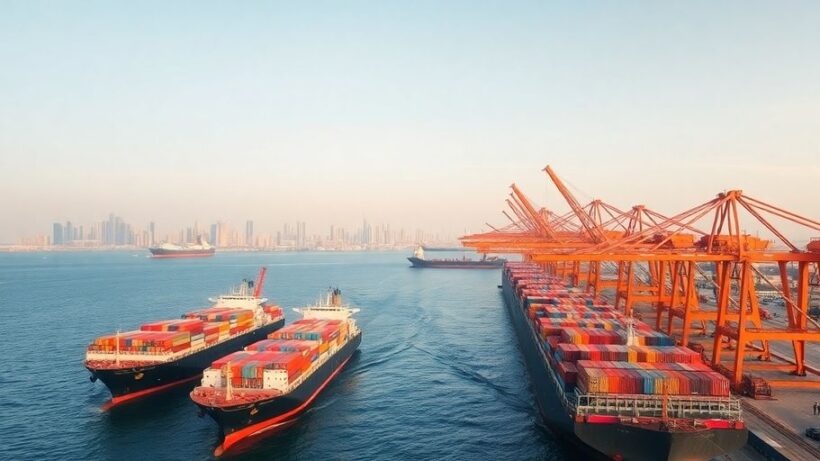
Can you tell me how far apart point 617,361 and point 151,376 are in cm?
3758

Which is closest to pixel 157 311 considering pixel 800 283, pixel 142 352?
pixel 142 352

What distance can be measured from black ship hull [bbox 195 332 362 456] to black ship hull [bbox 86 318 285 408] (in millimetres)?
11970

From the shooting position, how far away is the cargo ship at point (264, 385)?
31.5 metres

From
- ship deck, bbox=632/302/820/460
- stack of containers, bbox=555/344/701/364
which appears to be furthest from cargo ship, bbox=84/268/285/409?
ship deck, bbox=632/302/820/460

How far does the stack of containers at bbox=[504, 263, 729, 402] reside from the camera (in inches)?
996

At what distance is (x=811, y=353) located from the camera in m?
46.5

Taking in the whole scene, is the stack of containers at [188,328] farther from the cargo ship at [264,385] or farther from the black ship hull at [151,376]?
the cargo ship at [264,385]

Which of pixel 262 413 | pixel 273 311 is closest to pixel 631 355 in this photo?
pixel 262 413

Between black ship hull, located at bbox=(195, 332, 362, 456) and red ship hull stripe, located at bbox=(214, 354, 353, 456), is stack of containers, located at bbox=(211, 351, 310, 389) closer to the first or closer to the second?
black ship hull, located at bbox=(195, 332, 362, 456)

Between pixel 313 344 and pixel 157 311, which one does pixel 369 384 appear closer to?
pixel 313 344

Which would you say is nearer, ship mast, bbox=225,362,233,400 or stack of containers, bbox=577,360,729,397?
stack of containers, bbox=577,360,729,397

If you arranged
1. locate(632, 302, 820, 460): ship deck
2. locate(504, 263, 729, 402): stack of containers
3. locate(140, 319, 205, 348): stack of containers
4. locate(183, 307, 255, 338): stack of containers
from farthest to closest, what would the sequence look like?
locate(183, 307, 255, 338): stack of containers < locate(140, 319, 205, 348): stack of containers < locate(504, 263, 729, 402): stack of containers < locate(632, 302, 820, 460): ship deck

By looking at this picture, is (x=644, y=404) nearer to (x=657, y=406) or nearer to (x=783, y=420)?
(x=657, y=406)

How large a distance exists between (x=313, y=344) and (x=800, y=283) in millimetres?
40929
